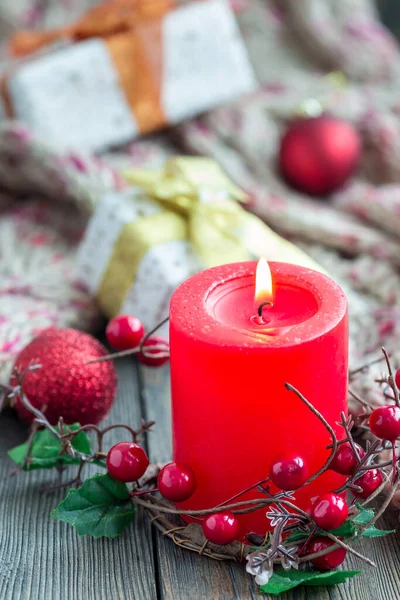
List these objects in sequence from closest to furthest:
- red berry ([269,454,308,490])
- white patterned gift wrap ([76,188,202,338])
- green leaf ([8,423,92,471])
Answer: red berry ([269,454,308,490]) → green leaf ([8,423,92,471]) → white patterned gift wrap ([76,188,202,338])

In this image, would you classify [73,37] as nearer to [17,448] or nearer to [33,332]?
[33,332]

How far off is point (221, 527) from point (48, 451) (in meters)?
0.18

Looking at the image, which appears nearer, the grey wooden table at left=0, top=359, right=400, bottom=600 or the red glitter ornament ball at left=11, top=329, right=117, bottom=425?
the grey wooden table at left=0, top=359, right=400, bottom=600

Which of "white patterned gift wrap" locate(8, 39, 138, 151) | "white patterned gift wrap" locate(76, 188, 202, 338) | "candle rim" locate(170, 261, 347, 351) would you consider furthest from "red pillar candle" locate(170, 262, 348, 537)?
"white patterned gift wrap" locate(8, 39, 138, 151)

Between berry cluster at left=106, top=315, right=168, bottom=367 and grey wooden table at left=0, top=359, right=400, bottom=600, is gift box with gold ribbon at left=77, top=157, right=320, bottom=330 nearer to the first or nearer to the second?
berry cluster at left=106, top=315, right=168, bottom=367

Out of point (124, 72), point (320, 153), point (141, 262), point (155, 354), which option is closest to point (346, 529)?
point (155, 354)

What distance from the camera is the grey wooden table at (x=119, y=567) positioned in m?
0.51

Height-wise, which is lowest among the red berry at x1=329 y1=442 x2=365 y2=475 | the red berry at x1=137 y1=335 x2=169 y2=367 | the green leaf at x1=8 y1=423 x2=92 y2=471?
the green leaf at x1=8 y1=423 x2=92 y2=471

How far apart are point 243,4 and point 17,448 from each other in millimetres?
1055

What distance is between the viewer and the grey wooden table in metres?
0.51

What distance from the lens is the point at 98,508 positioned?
56cm

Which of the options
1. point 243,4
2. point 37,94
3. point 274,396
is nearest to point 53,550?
point 274,396

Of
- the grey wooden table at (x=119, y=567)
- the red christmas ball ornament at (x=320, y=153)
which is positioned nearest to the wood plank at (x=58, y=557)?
the grey wooden table at (x=119, y=567)

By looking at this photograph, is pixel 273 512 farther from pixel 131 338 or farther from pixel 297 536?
pixel 131 338
